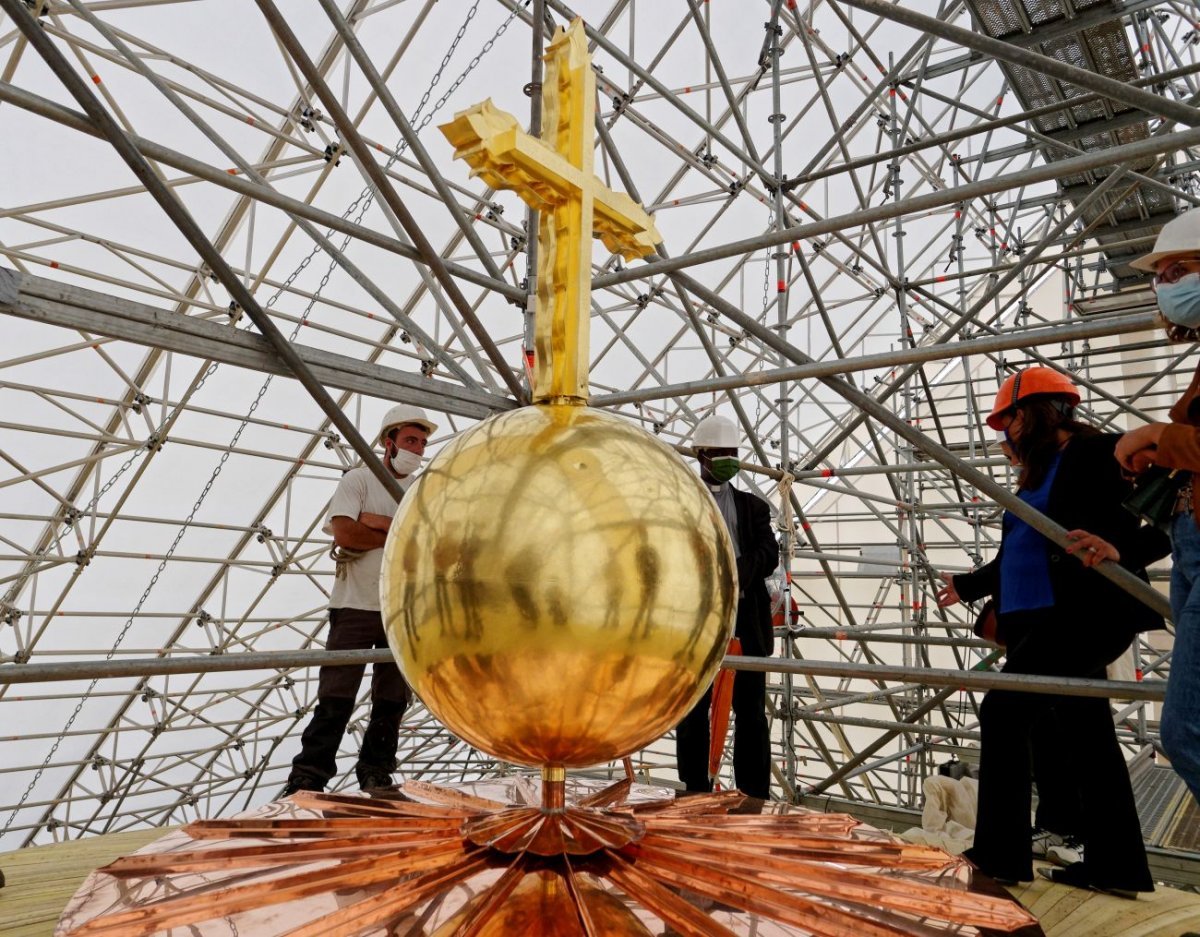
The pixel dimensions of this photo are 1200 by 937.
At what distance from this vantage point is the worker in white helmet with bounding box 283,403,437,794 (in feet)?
9.76

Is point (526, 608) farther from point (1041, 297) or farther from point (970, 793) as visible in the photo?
point (1041, 297)

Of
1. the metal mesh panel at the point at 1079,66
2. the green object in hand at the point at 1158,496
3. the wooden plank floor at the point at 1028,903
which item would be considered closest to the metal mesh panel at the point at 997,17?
the metal mesh panel at the point at 1079,66

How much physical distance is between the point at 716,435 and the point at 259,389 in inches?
277

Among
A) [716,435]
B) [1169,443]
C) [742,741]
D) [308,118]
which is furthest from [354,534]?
[308,118]

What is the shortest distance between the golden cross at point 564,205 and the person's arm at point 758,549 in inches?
94.1

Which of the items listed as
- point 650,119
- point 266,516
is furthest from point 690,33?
point 266,516

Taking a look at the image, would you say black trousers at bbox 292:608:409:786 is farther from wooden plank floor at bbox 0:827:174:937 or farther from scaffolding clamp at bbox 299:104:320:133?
scaffolding clamp at bbox 299:104:320:133

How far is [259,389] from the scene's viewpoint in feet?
29.9

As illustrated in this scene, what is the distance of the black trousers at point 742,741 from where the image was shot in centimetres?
305

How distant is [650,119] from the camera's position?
32.2ft

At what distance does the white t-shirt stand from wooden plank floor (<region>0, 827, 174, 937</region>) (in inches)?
39.0

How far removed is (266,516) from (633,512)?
10347mm

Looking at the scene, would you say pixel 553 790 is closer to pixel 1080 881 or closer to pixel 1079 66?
pixel 1080 881

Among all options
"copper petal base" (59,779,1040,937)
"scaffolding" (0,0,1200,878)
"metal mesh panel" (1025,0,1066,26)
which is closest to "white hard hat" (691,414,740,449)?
"scaffolding" (0,0,1200,878)
